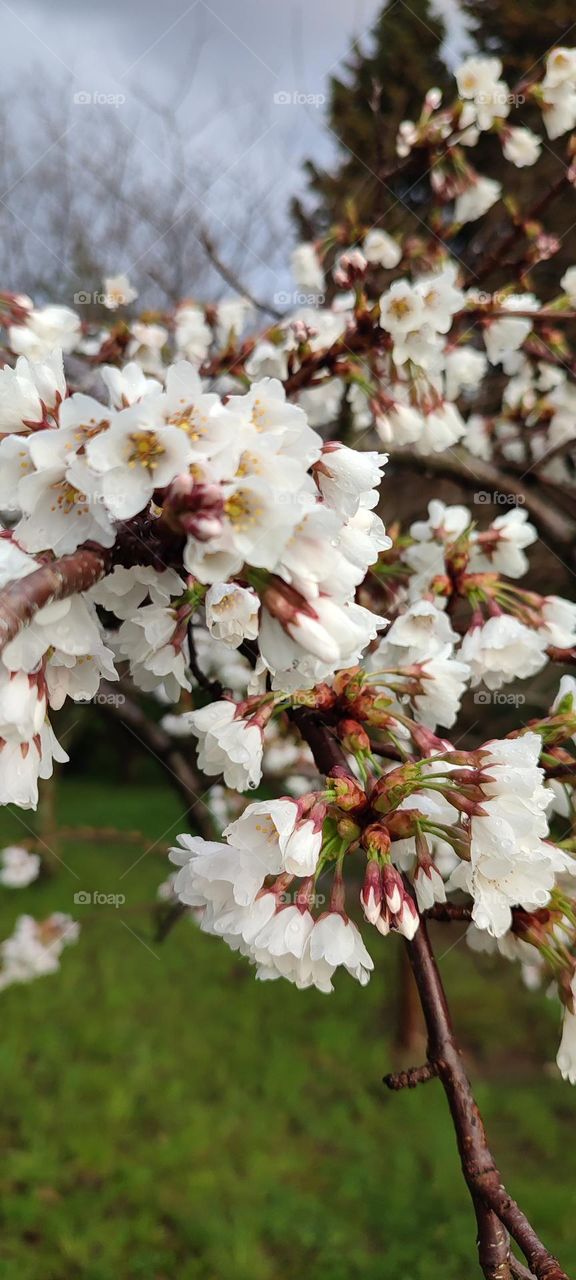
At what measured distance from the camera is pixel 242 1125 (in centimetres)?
414

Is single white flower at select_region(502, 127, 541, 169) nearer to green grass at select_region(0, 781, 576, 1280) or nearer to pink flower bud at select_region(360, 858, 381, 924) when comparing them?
pink flower bud at select_region(360, 858, 381, 924)

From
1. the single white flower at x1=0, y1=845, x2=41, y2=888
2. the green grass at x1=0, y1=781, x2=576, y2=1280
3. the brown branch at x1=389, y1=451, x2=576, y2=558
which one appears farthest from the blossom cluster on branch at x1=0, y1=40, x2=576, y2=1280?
the single white flower at x1=0, y1=845, x2=41, y2=888

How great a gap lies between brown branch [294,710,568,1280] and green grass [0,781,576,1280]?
1986mm

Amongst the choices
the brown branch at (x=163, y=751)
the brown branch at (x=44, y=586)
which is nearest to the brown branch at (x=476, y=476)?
the brown branch at (x=163, y=751)

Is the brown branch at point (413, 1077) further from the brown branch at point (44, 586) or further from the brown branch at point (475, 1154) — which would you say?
the brown branch at point (44, 586)

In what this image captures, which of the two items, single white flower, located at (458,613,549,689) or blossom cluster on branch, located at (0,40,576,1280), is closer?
blossom cluster on branch, located at (0,40,576,1280)

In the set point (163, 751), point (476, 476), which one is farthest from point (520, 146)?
point (163, 751)

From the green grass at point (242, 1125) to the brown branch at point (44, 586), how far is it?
2300mm

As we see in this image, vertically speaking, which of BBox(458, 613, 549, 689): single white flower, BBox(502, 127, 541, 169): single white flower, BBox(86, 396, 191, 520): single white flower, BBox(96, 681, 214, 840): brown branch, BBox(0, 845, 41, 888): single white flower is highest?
BBox(502, 127, 541, 169): single white flower

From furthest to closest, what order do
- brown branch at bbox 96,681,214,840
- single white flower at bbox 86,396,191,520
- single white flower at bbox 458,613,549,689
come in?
brown branch at bbox 96,681,214,840 → single white flower at bbox 458,613,549,689 → single white flower at bbox 86,396,191,520

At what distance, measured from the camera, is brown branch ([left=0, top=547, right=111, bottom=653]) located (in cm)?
66

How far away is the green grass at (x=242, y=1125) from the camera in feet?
11.0

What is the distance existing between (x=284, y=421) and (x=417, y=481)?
502 centimetres

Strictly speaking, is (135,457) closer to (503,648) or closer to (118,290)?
(503,648)
